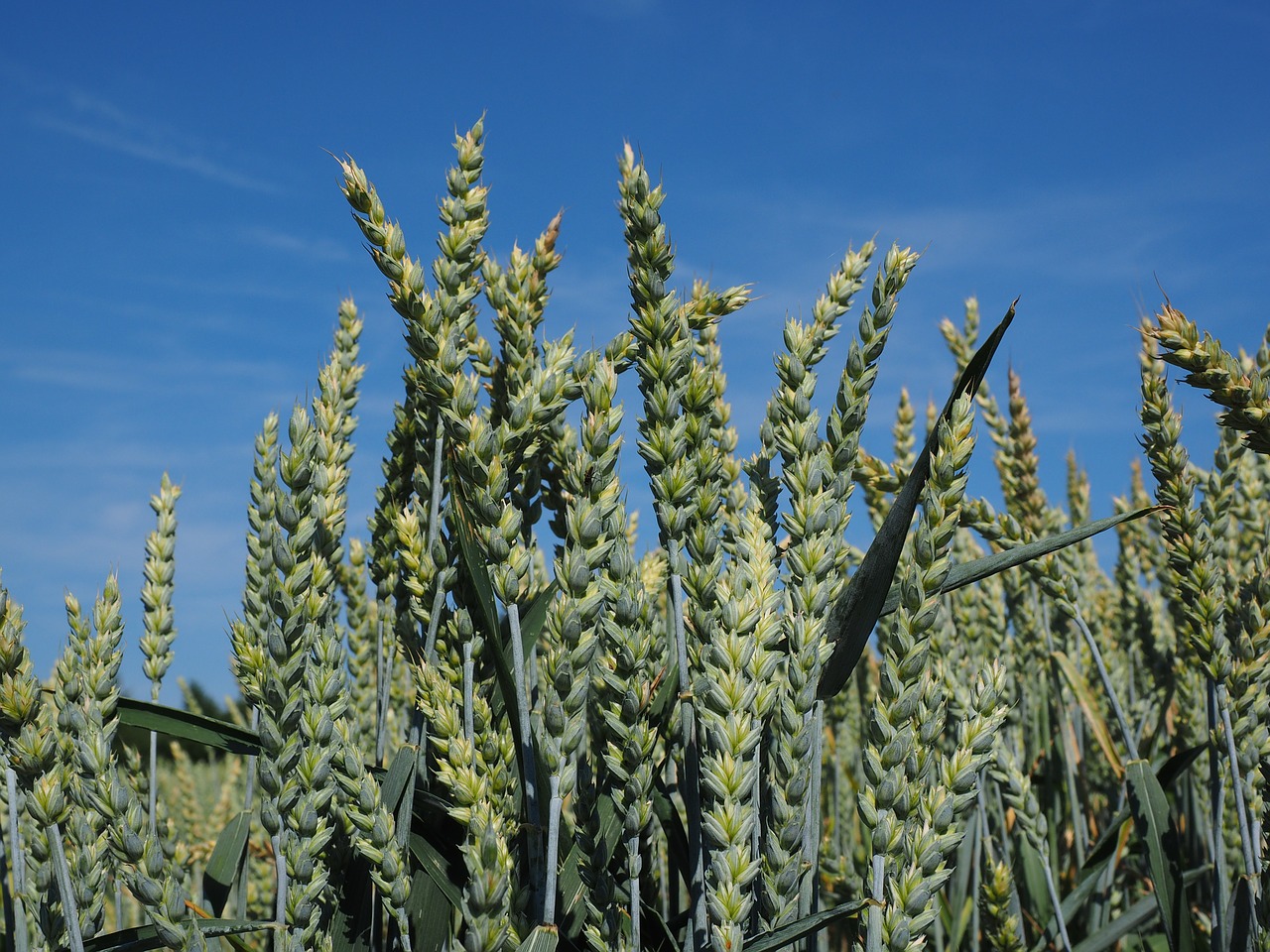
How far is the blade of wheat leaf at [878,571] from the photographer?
146cm

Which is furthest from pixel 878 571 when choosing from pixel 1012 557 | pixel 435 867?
pixel 435 867

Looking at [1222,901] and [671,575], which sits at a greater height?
[671,575]

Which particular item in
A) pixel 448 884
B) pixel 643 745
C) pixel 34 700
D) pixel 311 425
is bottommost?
pixel 448 884

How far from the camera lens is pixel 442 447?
1.79 meters

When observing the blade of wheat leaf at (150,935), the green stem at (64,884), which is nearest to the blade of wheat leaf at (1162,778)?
the blade of wheat leaf at (150,935)

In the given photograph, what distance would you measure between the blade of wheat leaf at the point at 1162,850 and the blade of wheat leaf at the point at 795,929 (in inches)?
41.5

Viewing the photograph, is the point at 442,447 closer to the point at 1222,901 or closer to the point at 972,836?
the point at 1222,901

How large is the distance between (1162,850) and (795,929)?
126 cm

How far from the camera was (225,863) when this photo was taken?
2029 millimetres

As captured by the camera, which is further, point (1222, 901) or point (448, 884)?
point (1222, 901)

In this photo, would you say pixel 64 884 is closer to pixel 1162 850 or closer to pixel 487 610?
pixel 487 610

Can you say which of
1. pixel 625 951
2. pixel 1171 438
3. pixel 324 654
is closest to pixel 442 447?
pixel 324 654

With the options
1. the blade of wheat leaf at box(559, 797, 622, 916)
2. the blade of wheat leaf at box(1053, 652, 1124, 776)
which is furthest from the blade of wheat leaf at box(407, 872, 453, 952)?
the blade of wheat leaf at box(1053, 652, 1124, 776)

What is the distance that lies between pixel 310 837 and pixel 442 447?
27.6 inches
